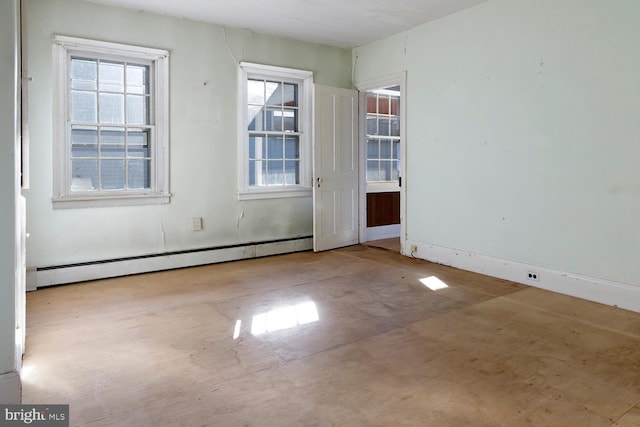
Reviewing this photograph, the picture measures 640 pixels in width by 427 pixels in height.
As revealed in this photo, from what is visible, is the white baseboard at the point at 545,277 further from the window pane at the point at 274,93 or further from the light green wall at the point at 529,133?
the window pane at the point at 274,93

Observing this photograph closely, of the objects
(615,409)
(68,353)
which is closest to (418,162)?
(615,409)

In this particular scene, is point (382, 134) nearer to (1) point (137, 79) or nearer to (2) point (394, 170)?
(2) point (394, 170)

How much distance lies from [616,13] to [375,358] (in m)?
3.28

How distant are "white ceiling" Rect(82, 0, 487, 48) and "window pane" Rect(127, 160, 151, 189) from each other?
1600mm

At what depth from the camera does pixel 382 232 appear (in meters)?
6.88

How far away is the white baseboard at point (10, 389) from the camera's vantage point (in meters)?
2.00

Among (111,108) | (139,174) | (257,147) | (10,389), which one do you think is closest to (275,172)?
(257,147)

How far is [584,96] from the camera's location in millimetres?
3699

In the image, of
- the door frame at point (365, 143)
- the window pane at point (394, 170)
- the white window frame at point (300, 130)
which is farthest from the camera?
the window pane at point (394, 170)

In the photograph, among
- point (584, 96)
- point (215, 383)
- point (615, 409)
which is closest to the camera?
point (615, 409)

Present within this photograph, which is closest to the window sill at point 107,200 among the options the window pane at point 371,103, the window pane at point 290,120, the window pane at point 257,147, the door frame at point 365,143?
the window pane at point 257,147

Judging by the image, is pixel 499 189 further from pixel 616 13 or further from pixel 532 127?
pixel 616 13

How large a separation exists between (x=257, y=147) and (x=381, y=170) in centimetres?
222

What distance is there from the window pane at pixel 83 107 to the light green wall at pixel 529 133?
3.51 metres
